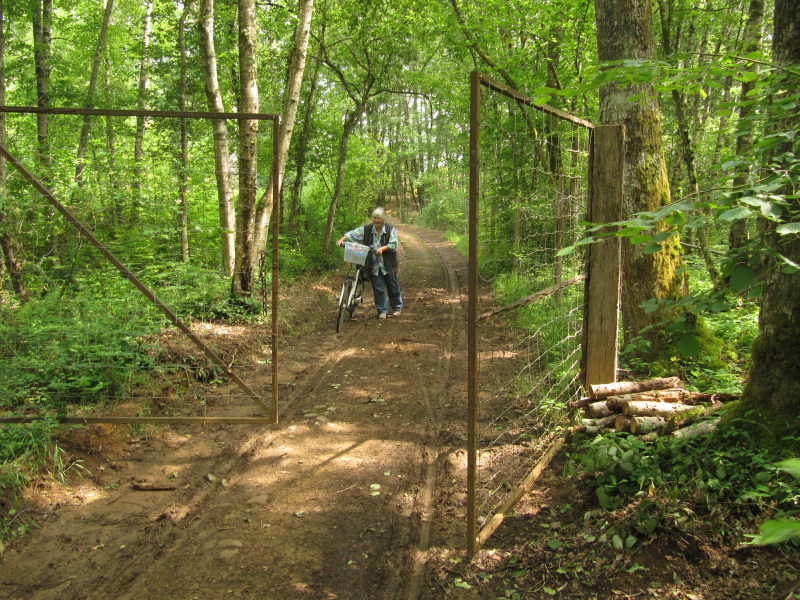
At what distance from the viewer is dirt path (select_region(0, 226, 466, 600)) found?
3.12 metres

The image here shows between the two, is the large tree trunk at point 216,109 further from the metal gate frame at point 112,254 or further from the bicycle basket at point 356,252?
the metal gate frame at point 112,254

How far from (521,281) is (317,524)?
254 centimetres

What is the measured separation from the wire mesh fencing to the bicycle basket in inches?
147

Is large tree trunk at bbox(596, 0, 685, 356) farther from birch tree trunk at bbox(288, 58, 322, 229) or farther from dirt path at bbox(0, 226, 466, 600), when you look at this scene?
birch tree trunk at bbox(288, 58, 322, 229)

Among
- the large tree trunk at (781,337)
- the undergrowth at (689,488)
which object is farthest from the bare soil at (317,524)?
the large tree trunk at (781,337)

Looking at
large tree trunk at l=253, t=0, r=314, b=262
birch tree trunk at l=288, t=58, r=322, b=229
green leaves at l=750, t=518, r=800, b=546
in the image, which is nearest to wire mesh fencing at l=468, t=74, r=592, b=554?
green leaves at l=750, t=518, r=800, b=546

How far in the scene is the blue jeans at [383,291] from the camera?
976cm

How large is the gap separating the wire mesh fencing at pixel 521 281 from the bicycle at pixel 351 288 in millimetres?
3726

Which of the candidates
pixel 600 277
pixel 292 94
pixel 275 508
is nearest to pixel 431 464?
pixel 275 508

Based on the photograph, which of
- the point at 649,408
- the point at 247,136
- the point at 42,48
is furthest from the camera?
the point at 42,48

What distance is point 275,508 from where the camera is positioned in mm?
3879

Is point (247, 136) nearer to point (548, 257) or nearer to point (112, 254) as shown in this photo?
point (112, 254)

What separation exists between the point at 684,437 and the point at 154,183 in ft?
20.2

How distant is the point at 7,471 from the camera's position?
3752mm
